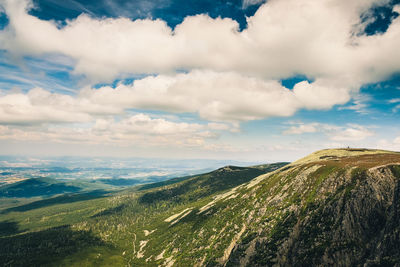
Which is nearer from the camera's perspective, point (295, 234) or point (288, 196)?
point (295, 234)

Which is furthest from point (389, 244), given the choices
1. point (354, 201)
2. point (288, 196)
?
point (288, 196)

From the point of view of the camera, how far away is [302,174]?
132125 mm

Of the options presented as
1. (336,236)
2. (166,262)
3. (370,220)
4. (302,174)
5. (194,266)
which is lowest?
(166,262)

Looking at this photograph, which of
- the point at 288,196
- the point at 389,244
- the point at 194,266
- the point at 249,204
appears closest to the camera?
the point at 389,244

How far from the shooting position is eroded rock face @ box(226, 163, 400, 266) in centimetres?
7340

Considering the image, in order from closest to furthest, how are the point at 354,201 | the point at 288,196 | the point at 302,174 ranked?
1. the point at 354,201
2. the point at 288,196
3. the point at 302,174

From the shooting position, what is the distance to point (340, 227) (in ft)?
276

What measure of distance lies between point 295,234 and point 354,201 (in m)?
29.9

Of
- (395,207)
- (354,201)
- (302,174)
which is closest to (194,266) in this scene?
(302,174)

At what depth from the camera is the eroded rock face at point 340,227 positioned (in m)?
73.4

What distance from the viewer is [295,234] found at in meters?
95.9

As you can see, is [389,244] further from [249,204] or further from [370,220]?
[249,204]

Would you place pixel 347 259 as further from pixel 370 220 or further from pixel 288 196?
pixel 288 196

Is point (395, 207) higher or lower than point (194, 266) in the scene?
higher
